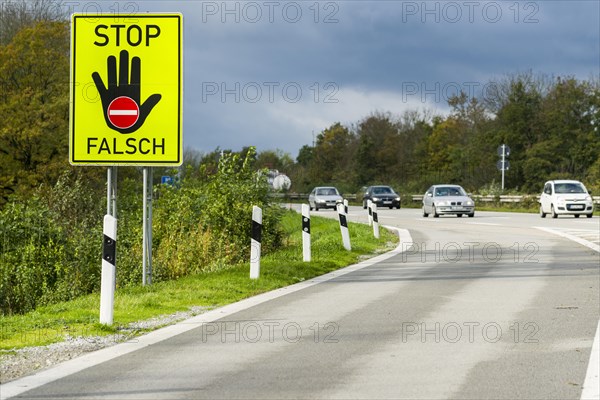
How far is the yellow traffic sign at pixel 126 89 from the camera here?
13594 millimetres

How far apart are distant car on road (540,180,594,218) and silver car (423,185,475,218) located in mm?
3231

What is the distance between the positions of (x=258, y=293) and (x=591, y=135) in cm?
6290

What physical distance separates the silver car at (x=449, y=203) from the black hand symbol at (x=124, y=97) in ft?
101

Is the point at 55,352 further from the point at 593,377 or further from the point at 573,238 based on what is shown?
the point at 573,238

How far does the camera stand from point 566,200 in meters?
41.1

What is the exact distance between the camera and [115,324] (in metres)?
9.66

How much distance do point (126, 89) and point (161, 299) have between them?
3.37 meters

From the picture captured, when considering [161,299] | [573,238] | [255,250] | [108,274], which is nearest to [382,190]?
[573,238]

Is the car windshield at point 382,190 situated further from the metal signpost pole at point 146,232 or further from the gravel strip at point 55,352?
the gravel strip at point 55,352

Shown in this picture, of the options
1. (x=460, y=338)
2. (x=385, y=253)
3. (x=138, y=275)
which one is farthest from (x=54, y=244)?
(x=460, y=338)

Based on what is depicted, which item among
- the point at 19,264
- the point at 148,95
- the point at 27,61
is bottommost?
the point at 19,264

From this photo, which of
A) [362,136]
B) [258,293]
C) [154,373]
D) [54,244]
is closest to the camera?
[154,373]

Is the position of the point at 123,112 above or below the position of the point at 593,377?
above

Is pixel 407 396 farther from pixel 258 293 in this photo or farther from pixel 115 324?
pixel 258 293
